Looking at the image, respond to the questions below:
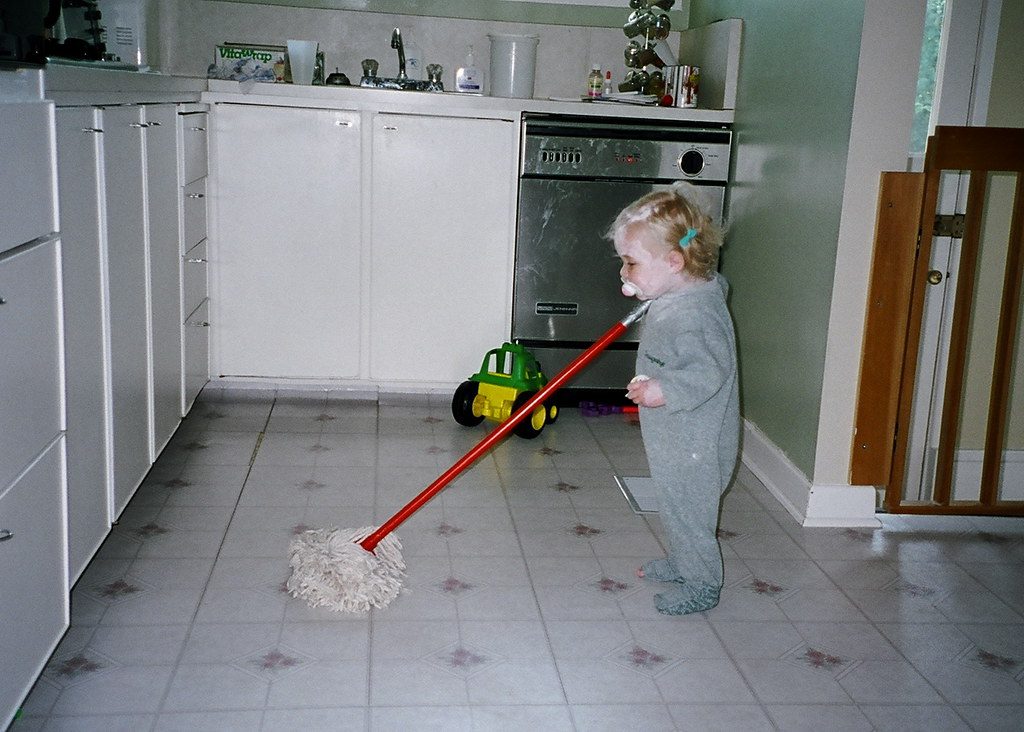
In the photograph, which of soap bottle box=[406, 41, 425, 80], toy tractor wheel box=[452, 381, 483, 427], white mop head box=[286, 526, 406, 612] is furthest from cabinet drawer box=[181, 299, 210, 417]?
soap bottle box=[406, 41, 425, 80]

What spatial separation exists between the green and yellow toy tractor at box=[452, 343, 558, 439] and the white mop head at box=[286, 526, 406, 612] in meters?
1.14

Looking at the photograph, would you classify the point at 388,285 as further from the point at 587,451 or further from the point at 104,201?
the point at 104,201

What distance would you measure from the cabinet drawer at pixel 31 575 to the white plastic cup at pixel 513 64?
2511 mm

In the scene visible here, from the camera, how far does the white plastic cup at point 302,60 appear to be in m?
3.67

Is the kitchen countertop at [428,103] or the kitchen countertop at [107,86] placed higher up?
the kitchen countertop at [428,103]

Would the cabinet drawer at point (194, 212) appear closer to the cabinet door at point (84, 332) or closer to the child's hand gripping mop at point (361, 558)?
the cabinet door at point (84, 332)

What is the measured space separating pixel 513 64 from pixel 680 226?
75.8 inches

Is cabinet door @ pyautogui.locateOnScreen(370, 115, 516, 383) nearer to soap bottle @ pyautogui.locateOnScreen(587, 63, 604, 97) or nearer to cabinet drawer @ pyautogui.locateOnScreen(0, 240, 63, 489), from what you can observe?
Answer: soap bottle @ pyautogui.locateOnScreen(587, 63, 604, 97)

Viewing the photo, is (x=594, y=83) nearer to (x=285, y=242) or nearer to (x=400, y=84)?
(x=400, y=84)

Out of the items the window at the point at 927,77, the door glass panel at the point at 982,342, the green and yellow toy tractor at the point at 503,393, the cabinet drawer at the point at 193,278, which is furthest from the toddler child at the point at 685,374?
the cabinet drawer at the point at 193,278

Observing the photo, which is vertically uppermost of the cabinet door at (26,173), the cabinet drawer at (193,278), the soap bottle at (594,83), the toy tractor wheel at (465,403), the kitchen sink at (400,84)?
the soap bottle at (594,83)

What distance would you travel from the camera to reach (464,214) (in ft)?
12.0

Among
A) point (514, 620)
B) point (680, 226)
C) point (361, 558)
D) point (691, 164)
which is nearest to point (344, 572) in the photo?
point (361, 558)

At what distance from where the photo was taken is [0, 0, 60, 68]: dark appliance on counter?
1.58 meters
